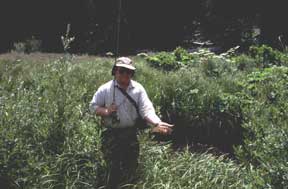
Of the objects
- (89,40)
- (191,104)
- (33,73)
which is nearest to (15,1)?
(89,40)

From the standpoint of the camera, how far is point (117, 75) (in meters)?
4.96

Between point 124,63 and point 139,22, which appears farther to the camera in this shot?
point 139,22

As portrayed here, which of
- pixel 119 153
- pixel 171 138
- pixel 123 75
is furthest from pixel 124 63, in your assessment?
pixel 171 138

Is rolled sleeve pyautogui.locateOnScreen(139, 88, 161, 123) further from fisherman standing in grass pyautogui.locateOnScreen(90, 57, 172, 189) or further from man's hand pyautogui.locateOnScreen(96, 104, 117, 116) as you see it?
man's hand pyautogui.locateOnScreen(96, 104, 117, 116)

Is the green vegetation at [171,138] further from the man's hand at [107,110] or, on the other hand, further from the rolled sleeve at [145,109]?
the rolled sleeve at [145,109]

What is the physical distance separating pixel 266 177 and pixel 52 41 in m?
13.3

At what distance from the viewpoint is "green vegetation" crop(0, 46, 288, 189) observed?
468 centimetres

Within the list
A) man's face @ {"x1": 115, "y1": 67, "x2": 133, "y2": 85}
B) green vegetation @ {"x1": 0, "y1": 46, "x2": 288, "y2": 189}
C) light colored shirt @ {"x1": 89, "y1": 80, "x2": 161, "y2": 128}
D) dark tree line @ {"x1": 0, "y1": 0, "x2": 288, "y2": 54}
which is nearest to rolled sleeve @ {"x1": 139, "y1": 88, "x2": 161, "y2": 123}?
light colored shirt @ {"x1": 89, "y1": 80, "x2": 161, "y2": 128}

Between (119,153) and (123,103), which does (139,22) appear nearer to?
(119,153)

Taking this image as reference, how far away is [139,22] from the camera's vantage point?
17406 mm

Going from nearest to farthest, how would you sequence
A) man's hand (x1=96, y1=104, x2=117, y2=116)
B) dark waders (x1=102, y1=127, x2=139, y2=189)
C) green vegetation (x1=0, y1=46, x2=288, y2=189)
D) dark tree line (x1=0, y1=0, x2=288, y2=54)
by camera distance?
green vegetation (x1=0, y1=46, x2=288, y2=189) < man's hand (x1=96, y1=104, x2=117, y2=116) < dark waders (x1=102, y1=127, x2=139, y2=189) < dark tree line (x1=0, y1=0, x2=288, y2=54)

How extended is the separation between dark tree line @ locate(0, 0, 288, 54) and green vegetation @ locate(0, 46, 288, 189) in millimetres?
7808

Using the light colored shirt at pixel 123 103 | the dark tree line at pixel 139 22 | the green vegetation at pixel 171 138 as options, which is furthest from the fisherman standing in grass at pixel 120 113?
the dark tree line at pixel 139 22

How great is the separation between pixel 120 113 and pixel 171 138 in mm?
2370
